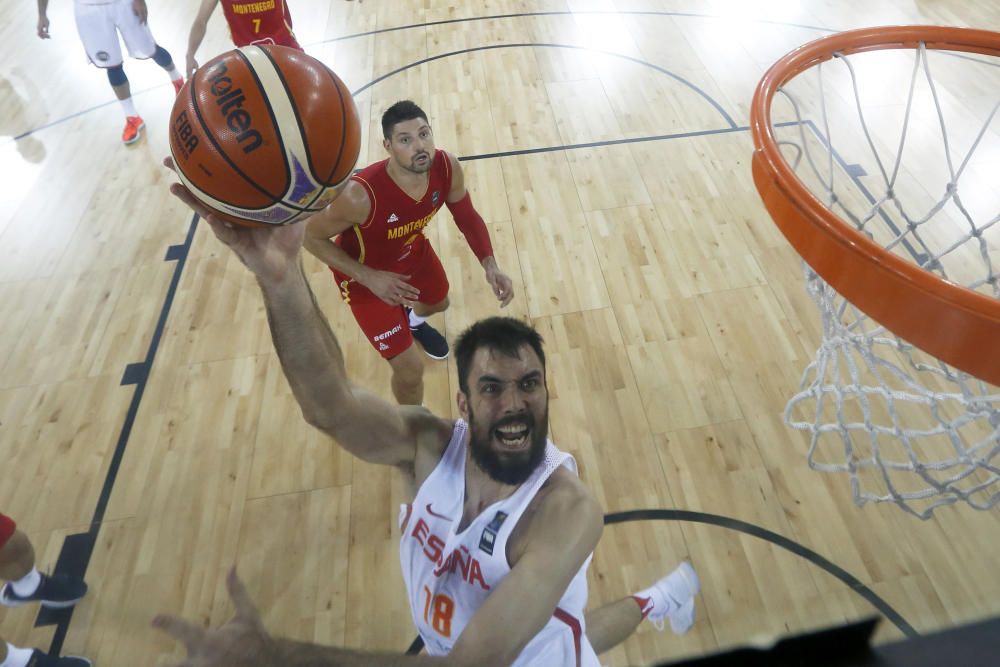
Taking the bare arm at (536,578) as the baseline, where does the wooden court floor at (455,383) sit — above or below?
below

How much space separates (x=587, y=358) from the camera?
3.26m

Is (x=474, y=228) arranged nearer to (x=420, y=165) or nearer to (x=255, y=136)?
(x=420, y=165)

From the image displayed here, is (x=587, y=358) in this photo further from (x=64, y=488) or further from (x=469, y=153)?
(x=64, y=488)

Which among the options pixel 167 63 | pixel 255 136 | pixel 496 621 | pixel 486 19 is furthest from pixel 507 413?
pixel 486 19

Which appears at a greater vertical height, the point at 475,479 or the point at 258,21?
the point at 258,21

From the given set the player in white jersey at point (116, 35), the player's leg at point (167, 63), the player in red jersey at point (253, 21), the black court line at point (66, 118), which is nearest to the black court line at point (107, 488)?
the player in red jersey at point (253, 21)

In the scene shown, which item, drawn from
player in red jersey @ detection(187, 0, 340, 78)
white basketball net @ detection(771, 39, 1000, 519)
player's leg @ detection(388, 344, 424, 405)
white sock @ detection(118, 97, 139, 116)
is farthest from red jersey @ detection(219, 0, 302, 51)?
white basketball net @ detection(771, 39, 1000, 519)

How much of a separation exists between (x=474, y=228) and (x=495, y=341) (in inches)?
46.4

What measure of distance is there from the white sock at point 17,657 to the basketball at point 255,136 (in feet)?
6.21

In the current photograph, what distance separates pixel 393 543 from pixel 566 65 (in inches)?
181

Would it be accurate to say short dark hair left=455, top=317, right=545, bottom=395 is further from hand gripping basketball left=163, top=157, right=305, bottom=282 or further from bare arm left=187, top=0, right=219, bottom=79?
bare arm left=187, top=0, right=219, bottom=79

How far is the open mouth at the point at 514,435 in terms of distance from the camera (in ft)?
5.50

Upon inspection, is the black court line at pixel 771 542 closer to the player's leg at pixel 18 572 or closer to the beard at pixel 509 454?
the beard at pixel 509 454

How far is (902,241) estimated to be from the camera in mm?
3559
